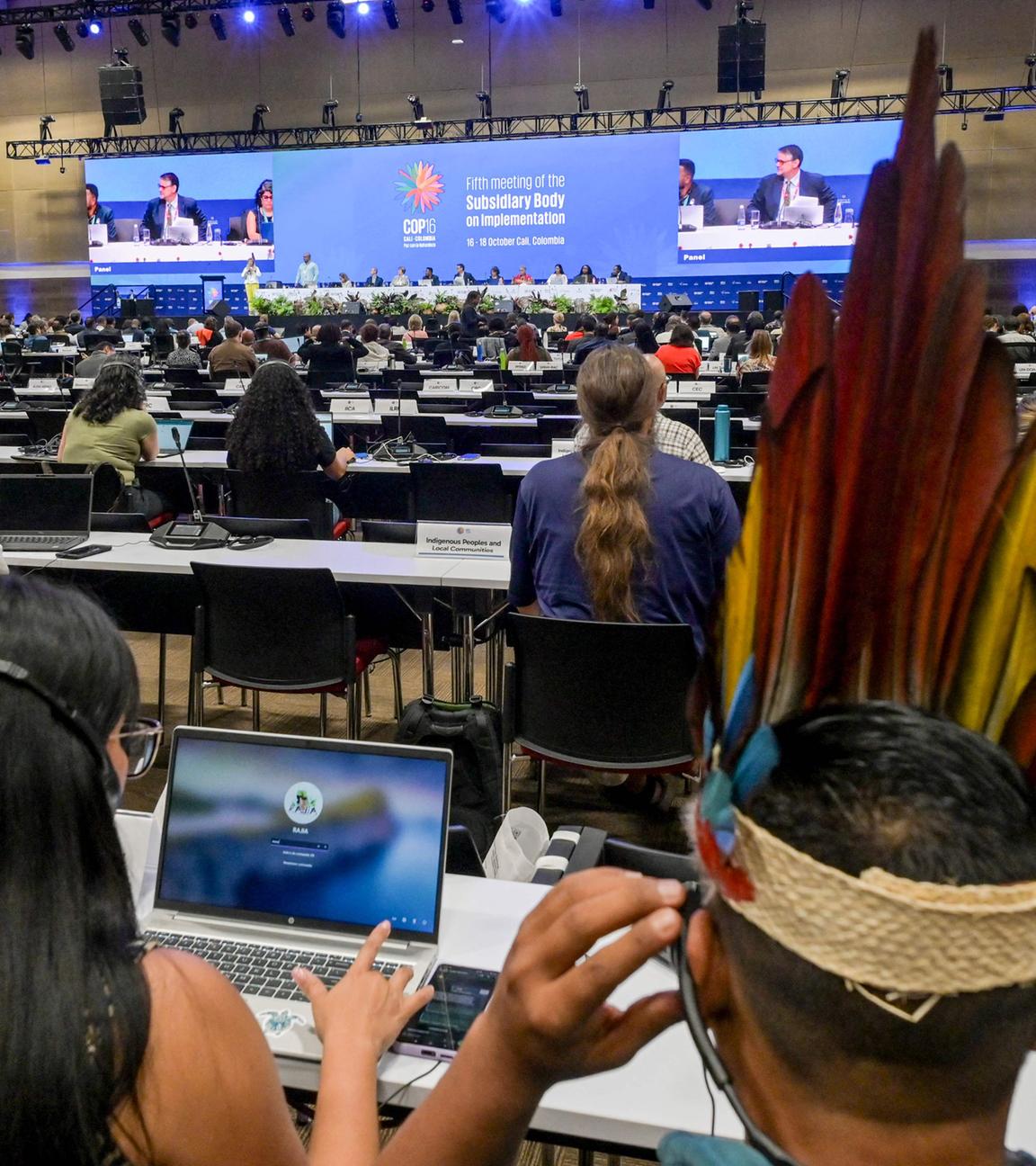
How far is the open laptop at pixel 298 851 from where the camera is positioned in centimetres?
147

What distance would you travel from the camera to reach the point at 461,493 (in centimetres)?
440

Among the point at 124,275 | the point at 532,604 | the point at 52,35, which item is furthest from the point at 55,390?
the point at 52,35

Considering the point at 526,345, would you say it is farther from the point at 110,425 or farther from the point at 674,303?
the point at 110,425

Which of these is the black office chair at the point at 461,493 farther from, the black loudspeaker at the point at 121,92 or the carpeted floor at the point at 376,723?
the black loudspeaker at the point at 121,92

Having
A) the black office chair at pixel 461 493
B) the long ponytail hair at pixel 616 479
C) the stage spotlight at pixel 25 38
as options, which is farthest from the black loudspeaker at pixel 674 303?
the long ponytail hair at pixel 616 479

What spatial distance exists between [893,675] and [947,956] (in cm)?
11

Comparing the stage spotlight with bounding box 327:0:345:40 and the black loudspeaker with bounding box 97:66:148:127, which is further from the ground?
the stage spotlight with bounding box 327:0:345:40

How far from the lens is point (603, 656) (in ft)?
8.27

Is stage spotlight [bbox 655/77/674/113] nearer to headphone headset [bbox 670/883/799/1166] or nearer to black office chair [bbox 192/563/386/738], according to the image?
black office chair [bbox 192/563/386/738]

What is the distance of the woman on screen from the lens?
1789 centimetres

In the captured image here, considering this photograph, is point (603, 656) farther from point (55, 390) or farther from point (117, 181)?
point (117, 181)

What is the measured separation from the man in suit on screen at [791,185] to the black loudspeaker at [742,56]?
2.19m

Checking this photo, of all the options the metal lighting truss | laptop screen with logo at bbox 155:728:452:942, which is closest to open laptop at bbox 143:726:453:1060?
laptop screen with logo at bbox 155:728:452:942

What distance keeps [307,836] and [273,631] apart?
1.67 m
